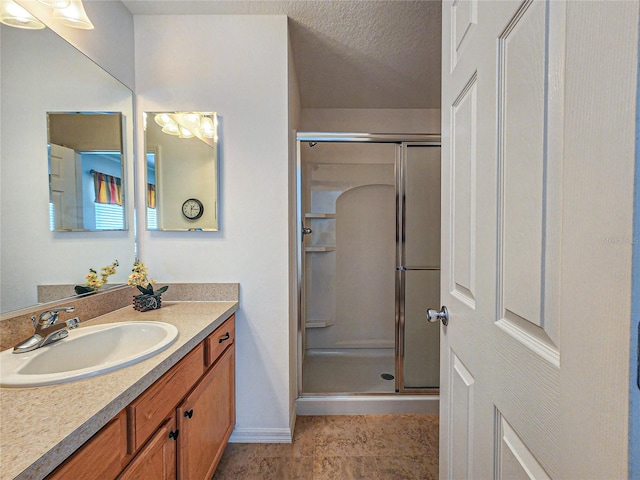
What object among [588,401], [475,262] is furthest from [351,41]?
[588,401]

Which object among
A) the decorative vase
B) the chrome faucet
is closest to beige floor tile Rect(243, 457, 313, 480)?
the decorative vase

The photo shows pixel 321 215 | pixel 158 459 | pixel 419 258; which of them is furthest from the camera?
pixel 321 215

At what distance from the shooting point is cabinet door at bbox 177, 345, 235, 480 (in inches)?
42.0

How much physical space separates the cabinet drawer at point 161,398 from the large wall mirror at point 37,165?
2.05 feet

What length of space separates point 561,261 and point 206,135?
5.72 feet

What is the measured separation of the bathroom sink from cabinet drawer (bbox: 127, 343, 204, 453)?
105 millimetres

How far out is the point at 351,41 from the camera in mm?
1832

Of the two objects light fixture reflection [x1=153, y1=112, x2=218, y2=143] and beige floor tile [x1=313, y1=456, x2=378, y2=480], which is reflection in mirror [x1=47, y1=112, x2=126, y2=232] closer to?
light fixture reflection [x1=153, y1=112, x2=218, y2=143]

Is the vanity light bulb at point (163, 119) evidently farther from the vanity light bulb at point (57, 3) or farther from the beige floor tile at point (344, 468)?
the beige floor tile at point (344, 468)

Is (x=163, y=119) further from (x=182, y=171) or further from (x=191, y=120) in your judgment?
(x=182, y=171)

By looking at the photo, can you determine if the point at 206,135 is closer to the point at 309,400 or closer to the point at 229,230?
the point at 229,230

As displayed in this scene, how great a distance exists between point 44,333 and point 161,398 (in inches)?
19.1

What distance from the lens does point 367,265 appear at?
2.84 m

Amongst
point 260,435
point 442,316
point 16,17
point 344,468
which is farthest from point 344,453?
point 16,17
